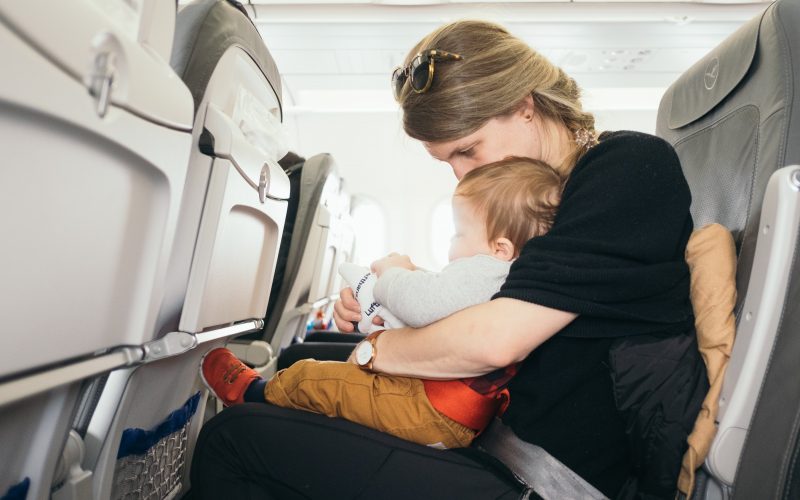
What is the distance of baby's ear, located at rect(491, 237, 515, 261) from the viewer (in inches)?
55.9

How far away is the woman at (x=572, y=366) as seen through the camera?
1.11 metres

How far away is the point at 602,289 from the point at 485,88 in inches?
25.3

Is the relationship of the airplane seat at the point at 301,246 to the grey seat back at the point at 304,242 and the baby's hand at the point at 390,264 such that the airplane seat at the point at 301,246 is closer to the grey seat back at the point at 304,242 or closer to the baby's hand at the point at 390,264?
the grey seat back at the point at 304,242

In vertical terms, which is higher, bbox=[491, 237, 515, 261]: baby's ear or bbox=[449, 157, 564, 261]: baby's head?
bbox=[449, 157, 564, 261]: baby's head

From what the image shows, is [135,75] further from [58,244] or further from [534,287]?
[534,287]

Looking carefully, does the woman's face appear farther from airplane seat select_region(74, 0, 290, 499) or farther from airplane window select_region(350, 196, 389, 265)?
airplane window select_region(350, 196, 389, 265)

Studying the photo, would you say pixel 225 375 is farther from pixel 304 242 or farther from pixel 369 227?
pixel 369 227

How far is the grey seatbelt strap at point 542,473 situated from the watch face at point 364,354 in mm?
354

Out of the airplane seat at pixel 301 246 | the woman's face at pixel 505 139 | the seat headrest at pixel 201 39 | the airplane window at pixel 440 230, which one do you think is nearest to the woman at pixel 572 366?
the woman's face at pixel 505 139

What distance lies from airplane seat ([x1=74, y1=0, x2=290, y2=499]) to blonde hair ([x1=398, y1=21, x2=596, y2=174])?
0.44m

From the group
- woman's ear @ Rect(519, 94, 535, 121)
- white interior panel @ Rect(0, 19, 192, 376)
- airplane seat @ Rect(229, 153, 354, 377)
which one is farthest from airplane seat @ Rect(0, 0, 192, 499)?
airplane seat @ Rect(229, 153, 354, 377)

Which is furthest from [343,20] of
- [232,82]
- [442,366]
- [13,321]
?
[13,321]

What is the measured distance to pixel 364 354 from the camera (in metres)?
1.40

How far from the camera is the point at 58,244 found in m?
0.77
